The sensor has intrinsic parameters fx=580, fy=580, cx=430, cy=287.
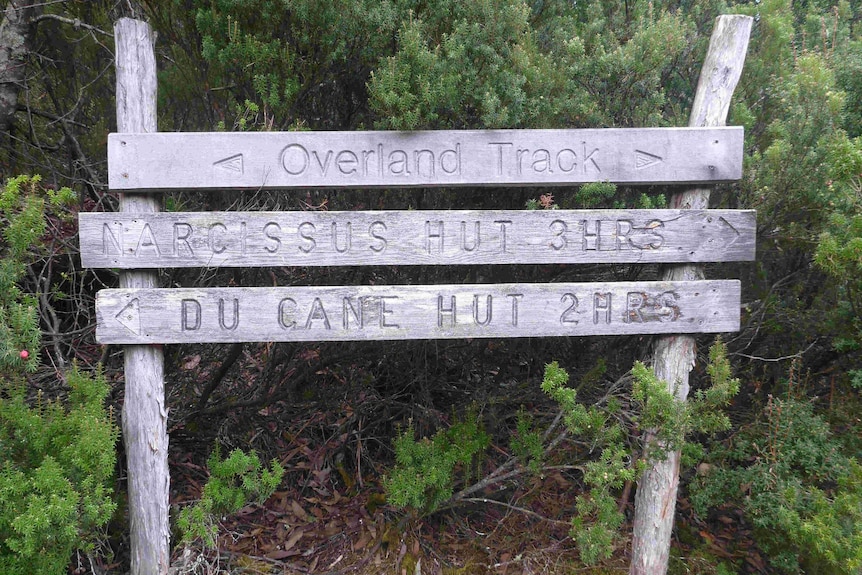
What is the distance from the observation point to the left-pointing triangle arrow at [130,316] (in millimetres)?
2697

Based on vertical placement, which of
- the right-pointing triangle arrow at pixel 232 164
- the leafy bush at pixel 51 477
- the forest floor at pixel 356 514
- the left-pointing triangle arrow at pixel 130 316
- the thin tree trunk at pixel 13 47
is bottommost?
the forest floor at pixel 356 514

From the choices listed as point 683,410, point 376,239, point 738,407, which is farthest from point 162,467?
point 738,407

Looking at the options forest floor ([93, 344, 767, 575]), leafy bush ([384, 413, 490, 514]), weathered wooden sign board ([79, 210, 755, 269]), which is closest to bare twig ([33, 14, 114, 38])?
weathered wooden sign board ([79, 210, 755, 269])

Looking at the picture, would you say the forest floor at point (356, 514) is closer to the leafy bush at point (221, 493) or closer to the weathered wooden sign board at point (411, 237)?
the leafy bush at point (221, 493)

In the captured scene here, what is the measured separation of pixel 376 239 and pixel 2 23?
272 centimetres

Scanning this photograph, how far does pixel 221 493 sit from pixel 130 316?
3.31 ft

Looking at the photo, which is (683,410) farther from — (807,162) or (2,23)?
(2,23)

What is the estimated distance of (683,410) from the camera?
277 cm

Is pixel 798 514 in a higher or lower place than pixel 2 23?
lower

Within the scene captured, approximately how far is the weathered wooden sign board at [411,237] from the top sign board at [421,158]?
157 mm

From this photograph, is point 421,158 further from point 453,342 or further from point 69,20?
point 69,20

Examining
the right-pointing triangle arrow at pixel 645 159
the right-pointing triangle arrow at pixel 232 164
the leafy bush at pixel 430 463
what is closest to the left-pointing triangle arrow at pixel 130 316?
the right-pointing triangle arrow at pixel 232 164

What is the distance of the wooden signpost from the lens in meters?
2.69

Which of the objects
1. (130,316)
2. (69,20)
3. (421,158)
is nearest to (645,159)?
(421,158)
